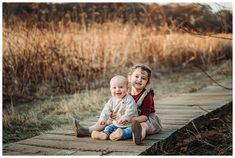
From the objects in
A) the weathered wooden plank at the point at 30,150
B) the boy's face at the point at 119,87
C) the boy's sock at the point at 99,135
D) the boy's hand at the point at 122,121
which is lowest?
the weathered wooden plank at the point at 30,150

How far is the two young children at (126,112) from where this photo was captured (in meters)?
3.42

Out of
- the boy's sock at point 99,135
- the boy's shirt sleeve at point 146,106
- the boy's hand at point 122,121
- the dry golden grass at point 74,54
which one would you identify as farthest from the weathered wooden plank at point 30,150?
the dry golden grass at point 74,54

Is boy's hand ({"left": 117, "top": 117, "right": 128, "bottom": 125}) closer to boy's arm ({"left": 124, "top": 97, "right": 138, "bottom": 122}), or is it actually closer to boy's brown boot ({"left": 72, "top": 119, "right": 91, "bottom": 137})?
boy's arm ({"left": 124, "top": 97, "right": 138, "bottom": 122})

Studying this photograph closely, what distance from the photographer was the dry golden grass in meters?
6.24

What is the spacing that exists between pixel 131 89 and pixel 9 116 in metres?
1.64

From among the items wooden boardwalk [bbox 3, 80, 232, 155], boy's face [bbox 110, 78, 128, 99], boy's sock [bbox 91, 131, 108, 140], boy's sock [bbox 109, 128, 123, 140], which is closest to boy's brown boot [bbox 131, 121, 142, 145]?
wooden boardwalk [bbox 3, 80, 232, 155]

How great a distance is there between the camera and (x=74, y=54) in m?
6.86

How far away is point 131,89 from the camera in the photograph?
3.66m

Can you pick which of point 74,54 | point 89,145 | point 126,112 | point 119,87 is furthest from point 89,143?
point 74,54

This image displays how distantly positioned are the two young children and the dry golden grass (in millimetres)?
2495

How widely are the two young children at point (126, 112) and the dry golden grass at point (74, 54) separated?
250 cm

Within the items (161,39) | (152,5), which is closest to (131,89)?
(161,39)

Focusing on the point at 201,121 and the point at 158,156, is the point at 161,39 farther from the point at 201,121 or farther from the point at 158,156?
the point at 158,156

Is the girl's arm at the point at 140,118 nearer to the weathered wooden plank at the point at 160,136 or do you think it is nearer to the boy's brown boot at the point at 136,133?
the weathered wooden plank at the point at 160,136
